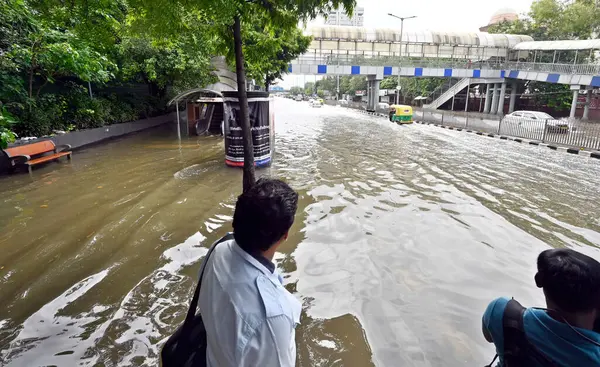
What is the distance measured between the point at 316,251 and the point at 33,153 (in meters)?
9.12

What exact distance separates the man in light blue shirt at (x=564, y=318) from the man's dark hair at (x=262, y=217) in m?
1.15

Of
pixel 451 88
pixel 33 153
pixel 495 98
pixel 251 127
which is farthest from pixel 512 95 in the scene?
pixel 33 153

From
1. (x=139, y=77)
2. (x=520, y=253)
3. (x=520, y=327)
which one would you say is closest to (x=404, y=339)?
(x=520, y=327)

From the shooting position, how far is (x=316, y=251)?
542 cm

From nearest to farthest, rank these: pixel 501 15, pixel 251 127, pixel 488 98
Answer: pixel 251 127 < pixel 488 98 < pixel 501 15

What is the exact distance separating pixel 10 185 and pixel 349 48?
4020cm

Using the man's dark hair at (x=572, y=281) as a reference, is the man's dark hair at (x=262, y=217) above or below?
above

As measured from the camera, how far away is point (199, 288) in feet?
5.18

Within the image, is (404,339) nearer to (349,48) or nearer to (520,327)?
(520,327)

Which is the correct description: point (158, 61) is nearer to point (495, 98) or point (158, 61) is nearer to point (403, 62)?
point (403, 62)

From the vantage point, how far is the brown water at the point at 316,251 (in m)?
3.49

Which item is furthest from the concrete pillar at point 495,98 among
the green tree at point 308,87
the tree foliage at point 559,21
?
the green tree at point 308,87

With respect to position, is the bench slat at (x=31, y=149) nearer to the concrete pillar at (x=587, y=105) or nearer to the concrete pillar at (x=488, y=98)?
the concrete pillar at (x=587, y=105)

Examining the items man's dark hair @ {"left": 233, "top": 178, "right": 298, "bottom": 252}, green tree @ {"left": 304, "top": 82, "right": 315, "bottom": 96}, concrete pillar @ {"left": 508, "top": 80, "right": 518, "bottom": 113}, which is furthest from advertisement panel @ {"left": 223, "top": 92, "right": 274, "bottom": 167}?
green tree @ {"left": 304, "top": 82, "right": 315, "bottom": 96}
